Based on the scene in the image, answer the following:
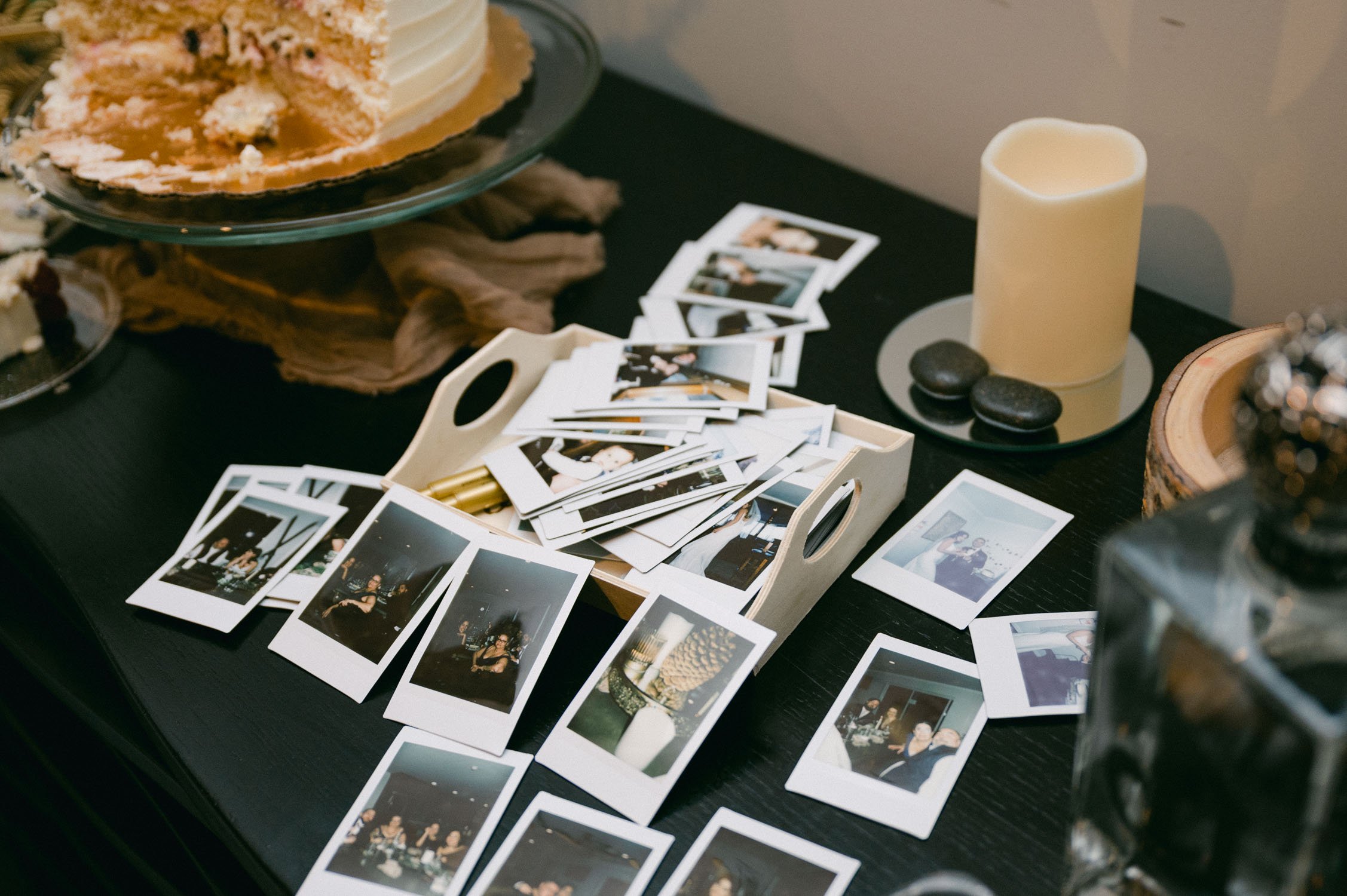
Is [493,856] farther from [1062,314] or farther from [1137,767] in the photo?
[1062,314]

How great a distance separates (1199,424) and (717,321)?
0.62 metres

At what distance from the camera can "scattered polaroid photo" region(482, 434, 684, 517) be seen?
971 millimetres

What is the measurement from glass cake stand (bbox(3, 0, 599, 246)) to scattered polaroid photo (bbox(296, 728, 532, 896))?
520mm

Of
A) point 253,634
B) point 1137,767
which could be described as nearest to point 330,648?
point 253,634

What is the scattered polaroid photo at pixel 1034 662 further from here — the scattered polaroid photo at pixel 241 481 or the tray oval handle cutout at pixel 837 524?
the scattered polaroid photo at pixel 241 481

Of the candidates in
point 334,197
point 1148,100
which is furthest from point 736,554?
point 1148,100

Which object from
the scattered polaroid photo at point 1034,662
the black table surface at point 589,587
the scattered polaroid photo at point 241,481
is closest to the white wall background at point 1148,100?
the black table surface at point 589,587

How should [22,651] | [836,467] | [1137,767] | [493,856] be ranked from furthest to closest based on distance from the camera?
[22,651]
[836,467]
[493,856]
[1137,767]

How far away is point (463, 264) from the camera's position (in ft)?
4.13

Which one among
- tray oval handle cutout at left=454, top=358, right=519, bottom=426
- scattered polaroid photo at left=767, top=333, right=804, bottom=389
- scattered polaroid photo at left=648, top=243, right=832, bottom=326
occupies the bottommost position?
tray oval handle cutout at left=454, top=358, right=519, bottom=426

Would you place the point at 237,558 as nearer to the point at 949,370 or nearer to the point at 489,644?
the point at 489,644

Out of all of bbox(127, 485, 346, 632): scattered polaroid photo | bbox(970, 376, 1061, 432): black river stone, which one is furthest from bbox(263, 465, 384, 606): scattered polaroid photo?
bbox(970, 376, 1061, 432): black river stone

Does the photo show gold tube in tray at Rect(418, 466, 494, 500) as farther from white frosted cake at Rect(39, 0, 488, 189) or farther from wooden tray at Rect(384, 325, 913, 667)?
white frosted cake at Rect(39, 0, 488, 189)

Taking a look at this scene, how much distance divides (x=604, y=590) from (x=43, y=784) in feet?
3.19
